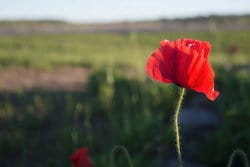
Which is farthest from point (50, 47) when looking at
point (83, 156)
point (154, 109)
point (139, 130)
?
point (83, 156)

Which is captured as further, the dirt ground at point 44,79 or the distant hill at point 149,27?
the distant hill at point 149,27

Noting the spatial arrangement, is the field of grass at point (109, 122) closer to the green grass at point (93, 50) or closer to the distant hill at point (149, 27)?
the green grass at point (93, 50)

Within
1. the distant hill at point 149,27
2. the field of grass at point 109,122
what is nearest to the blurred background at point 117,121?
the field of grass at point 109,122

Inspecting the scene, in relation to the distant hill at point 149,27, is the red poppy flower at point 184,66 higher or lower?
higher

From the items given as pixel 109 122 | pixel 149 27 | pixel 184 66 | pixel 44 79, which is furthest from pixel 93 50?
pixel 149 27

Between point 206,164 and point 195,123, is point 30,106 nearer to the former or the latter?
point 195,123

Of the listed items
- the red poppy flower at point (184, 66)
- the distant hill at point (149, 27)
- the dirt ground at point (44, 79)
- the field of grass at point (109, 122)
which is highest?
the red poppy flower at point (184, 66)
